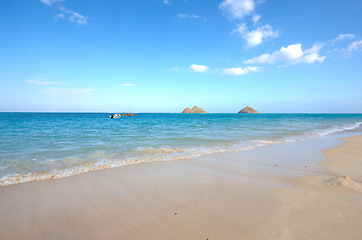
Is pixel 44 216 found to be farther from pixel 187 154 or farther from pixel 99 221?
pixel 187 154

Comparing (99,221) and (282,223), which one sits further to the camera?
(99,221)

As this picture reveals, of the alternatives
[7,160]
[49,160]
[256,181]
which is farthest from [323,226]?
[7,160]

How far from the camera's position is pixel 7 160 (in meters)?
8.30

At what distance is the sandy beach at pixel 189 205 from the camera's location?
3203 mm

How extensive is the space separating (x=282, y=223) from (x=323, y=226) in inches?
28.8

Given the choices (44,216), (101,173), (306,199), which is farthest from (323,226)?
(101,173)

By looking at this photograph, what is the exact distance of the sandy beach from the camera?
3203 millimetres

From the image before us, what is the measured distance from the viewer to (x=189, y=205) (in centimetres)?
411

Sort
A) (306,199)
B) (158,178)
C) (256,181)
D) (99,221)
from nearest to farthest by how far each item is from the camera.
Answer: (99,221), (306,199), (256,181), (158,178)

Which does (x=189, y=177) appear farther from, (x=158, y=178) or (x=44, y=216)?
(x=44, y=216)

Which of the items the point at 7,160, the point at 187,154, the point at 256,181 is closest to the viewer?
the point at 256,181

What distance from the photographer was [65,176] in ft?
21.0

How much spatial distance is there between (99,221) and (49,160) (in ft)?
22.5

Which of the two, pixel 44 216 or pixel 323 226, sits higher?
pixel 323 226
